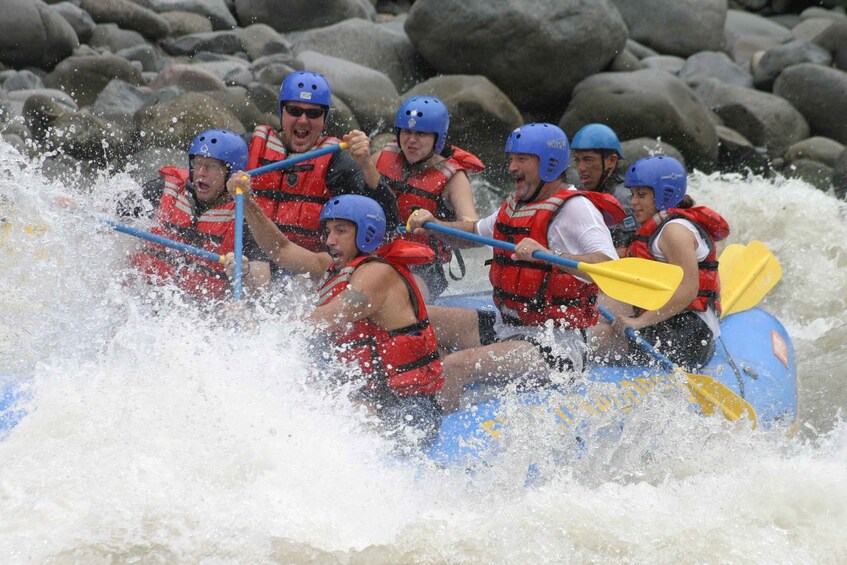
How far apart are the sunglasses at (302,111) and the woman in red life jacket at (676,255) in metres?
1.60

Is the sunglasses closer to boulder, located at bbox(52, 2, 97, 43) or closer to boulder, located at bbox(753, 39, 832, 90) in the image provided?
boulder, located at bbox(52, 2, 97, 43)

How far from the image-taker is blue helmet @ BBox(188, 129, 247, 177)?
471 centimetres

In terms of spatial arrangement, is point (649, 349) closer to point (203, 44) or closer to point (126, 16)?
point (203, 44)

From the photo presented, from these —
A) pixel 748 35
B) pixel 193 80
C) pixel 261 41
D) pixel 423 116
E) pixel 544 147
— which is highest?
pixel 544 147

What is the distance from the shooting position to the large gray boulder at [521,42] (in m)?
11.3

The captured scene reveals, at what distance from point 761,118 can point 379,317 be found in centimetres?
959

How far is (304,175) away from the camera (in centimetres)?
495

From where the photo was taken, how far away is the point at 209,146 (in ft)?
15.4

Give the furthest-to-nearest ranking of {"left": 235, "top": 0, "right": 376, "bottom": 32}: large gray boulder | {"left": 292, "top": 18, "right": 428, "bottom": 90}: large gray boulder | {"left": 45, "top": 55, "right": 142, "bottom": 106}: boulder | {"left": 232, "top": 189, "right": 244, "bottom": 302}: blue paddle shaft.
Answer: {"left": 235, "top": 0, "right": 376, "bottom": 32}: large gray boulder → {"left": 292, "top": 18, "right": 428, "bottom": 90}: large gray boulder → {"left": 45, "top": 55, "right": 142, "bottom": 106}: boulder → {"left": 232, "top": 189, "right": 244, "bottom": 302}: blue paddle shaft

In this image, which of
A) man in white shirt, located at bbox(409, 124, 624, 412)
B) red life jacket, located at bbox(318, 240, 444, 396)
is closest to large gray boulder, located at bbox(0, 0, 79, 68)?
man in white shirt, located at bbox(409, 124, 624, 412)

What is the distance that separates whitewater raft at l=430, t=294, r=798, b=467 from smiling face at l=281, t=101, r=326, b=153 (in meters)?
1.10

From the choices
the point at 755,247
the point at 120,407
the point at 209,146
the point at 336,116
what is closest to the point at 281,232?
the point at 209,146

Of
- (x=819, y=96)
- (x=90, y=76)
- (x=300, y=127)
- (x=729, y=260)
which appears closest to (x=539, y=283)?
(x=300, y=127)

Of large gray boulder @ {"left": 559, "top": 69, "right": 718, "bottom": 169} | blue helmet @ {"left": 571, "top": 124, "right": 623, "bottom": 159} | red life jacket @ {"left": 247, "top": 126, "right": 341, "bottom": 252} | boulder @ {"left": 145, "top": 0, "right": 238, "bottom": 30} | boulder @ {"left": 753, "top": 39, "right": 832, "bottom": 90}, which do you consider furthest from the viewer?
boulder @ {"left": 753, "top": 39, "right": 832, "bottom": 90}
